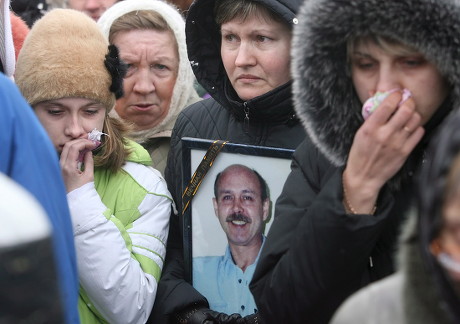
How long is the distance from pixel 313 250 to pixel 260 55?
1220 millimetres

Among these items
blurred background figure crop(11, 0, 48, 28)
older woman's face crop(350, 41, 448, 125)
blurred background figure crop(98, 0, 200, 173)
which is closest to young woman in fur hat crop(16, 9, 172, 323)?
blurred background figure crop(98, 0, 200, 173)

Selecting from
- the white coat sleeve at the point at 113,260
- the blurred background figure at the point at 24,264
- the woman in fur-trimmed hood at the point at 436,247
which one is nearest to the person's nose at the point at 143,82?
the white coat sleeve at the point at 113,260

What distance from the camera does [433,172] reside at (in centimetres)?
156

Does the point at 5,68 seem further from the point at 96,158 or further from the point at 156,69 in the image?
the point at 156,69

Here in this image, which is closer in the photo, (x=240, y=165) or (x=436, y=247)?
(x=436, y=247)

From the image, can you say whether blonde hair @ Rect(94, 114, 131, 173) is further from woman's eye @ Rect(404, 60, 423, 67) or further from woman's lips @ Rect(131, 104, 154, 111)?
woman's eye @ Rect(404, 60, 423, 67)

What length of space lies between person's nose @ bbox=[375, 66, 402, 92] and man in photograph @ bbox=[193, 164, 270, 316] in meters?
0.89

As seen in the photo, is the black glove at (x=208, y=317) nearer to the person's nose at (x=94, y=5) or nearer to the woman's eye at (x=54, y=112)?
the woman's eye at (x=54, y=112)

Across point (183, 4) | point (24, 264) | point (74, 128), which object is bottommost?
point (74, 128)

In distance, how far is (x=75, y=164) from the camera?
3.38 metres

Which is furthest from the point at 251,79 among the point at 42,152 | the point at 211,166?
the point at 42,152

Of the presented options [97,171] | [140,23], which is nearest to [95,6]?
[140,23]

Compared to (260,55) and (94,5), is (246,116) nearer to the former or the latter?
(260,55)

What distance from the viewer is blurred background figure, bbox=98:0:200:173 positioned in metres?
4.32
